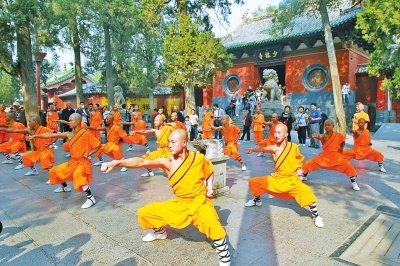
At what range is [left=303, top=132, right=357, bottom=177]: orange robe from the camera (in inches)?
220

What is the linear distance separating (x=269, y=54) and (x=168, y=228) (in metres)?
19.2

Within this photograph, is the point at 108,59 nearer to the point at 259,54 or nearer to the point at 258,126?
the point at 258,126

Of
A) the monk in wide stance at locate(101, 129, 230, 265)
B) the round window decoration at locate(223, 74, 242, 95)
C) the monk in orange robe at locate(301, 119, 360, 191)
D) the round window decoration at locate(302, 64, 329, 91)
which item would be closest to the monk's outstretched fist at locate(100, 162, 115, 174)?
the monk in wide stance at locate(101, 129, 230, 265)

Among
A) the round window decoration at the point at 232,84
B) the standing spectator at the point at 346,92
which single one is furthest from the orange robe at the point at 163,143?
the round window decoration at the point at 232,84

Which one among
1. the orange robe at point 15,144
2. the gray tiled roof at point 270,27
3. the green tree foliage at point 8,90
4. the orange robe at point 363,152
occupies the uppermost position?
the gray tiled roof at point 270,27

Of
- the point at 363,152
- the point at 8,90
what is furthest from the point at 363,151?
the point at 8,90

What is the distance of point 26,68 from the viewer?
9672 millimetres

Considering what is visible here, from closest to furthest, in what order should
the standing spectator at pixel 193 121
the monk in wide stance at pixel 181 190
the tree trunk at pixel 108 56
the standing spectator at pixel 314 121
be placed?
the monk in wide stance at pixel 181 190 < the standing spectator at pixel 314 121 < the standing spectator at pixel 193 121 < the tree trunk at pixel 108 56

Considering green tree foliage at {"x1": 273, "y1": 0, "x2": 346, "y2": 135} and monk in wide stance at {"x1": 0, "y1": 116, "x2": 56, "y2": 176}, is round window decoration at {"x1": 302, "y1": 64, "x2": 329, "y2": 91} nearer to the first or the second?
green tree foliage at {"x1": 273, "y1": 0, "x2": 346, "y2": 135}

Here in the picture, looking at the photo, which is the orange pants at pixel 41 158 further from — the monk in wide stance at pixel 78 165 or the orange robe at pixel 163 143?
the orange robe at pixel 163 143

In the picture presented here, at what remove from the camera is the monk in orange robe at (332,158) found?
18.3 ft

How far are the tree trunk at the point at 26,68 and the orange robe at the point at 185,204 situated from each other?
8318mm

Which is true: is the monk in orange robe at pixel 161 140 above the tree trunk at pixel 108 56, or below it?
below

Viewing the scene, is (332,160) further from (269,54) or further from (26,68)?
(269,54)
